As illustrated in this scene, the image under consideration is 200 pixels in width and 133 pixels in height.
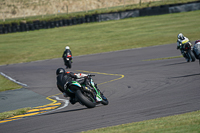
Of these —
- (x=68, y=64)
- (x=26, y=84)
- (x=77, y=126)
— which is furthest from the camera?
(x=68, y=64)

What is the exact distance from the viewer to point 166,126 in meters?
6.41

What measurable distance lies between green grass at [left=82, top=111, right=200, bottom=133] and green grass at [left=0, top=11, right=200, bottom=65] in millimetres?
26394

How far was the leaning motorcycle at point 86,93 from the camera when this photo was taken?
30.5 ft

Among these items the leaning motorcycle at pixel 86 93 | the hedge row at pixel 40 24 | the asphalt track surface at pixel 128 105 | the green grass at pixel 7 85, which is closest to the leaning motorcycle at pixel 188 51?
the asphalt track surface at pixel 128 105

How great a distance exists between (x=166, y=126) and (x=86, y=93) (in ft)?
11.8

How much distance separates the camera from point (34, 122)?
8.80 metres

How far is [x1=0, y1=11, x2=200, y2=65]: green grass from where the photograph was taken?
35.2 m

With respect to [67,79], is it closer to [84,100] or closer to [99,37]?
[84,100]

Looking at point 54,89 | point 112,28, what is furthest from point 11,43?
point 54,89

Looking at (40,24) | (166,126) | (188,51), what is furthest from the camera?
(40,24)

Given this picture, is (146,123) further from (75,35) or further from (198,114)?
(75,35)

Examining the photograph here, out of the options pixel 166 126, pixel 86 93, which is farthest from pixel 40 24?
pixel 166 126

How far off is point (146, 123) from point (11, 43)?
38.3 meters

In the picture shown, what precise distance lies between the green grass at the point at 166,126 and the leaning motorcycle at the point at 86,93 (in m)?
2.44
